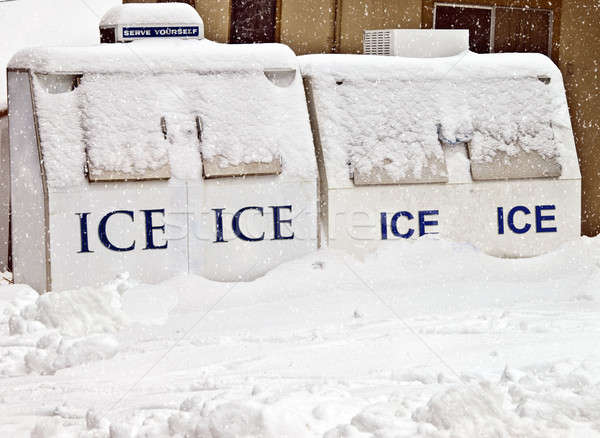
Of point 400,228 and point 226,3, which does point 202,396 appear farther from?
point 226,3

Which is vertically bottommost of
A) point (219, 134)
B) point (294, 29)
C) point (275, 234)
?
point (275, 234)

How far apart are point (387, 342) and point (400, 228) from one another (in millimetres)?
2263

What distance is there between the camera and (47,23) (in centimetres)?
1970

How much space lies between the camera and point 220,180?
7.86m

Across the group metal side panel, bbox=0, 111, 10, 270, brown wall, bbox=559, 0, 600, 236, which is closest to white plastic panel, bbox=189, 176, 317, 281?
metal side panel, bbox=0, 111, 10, 270

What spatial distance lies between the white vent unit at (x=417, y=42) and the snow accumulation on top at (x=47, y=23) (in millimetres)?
10544

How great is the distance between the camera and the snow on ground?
4543 millimetres

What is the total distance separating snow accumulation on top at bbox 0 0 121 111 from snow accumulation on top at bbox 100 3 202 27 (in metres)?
10.2

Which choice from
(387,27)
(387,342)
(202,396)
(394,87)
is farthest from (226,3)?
(202,396)

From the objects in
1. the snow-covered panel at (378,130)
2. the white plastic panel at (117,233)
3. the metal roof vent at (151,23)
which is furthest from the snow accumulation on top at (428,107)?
the white plastic panel at (117,233)

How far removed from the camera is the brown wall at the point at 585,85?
36.2ft

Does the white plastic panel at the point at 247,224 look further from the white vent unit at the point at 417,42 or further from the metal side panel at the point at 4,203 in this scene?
the metal side panel at the point at 4,203

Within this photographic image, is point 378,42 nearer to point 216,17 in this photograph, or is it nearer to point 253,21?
point 253,21

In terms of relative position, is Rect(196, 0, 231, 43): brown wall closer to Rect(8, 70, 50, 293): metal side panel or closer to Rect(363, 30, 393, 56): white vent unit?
Rect(363, 30, 393, 56): white vent unit
